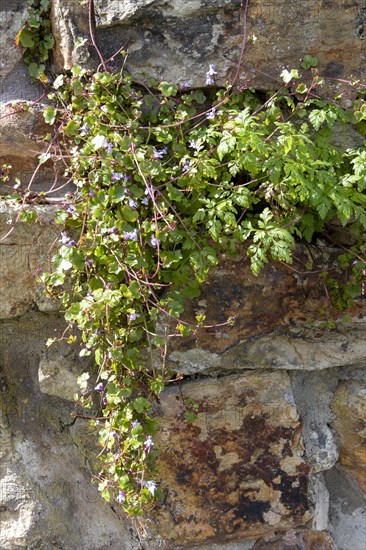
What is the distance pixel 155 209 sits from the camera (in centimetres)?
201

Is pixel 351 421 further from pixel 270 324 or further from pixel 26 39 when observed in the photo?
pixel 26 39

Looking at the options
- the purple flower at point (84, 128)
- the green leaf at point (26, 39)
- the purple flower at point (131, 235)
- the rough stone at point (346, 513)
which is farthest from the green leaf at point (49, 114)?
the rough stone at point (346, 513)

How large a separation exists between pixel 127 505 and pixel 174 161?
Answer: 1.06 m

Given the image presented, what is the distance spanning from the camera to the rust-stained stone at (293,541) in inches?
94.0

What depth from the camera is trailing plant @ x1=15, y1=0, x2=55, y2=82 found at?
217cm

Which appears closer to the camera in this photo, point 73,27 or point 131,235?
point 131,235

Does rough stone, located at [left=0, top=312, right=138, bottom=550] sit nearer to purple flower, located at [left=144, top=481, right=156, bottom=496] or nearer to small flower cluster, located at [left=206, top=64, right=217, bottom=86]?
purple flower, located at [left=144, top=481, right=156, bottom=496]

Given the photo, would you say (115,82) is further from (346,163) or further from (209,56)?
(346,163)

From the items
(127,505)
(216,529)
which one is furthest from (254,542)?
(127,505)

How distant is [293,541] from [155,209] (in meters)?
1.27

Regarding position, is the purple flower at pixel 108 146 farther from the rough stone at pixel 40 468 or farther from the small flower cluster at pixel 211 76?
the rough stone at pixel 40 468

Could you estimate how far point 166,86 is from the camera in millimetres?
2129

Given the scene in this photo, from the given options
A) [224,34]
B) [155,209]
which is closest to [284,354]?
[155,209]

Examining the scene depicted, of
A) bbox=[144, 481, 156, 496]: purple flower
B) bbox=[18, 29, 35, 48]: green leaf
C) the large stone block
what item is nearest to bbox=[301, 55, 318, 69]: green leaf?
the large stone block
